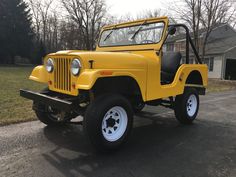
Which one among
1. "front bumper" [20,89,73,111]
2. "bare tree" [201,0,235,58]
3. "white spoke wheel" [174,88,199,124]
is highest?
"bare tree" [201,0,235,58]

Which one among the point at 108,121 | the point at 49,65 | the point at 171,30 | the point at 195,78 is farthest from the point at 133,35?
the point at 108,121

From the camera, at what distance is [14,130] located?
4.80 metres

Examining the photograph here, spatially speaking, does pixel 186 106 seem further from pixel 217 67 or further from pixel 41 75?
pixel 217 67

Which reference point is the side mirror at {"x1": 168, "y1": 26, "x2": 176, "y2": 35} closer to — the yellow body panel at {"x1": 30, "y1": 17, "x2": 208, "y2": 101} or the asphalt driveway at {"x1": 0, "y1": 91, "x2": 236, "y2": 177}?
the yellow body panel at {"x1": 30, "y1": 17, "x2": 208, "y2": 101}

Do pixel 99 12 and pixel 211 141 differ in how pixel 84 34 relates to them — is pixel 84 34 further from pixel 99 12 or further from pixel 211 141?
pixel 211 141

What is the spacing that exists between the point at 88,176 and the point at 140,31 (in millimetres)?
3261

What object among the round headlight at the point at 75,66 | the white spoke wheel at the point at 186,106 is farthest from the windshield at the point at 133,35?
the round headlight at the point at 75,66

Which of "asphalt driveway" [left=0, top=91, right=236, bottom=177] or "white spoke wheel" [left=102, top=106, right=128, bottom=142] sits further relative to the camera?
"white spoke wheel" [left=102, top=106, right=128, bottom=142]

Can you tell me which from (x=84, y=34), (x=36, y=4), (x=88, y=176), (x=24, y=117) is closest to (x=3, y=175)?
(x=88, y=176)

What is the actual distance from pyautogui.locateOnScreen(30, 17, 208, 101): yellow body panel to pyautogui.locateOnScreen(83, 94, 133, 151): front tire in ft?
1.23

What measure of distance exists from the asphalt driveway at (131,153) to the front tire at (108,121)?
0.67ft

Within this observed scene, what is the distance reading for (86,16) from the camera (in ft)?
96.9

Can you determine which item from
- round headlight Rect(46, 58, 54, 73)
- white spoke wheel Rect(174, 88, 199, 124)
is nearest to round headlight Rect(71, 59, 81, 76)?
round headlight Rect(46, 58, 54, 73)

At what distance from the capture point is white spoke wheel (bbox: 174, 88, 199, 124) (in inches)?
214
